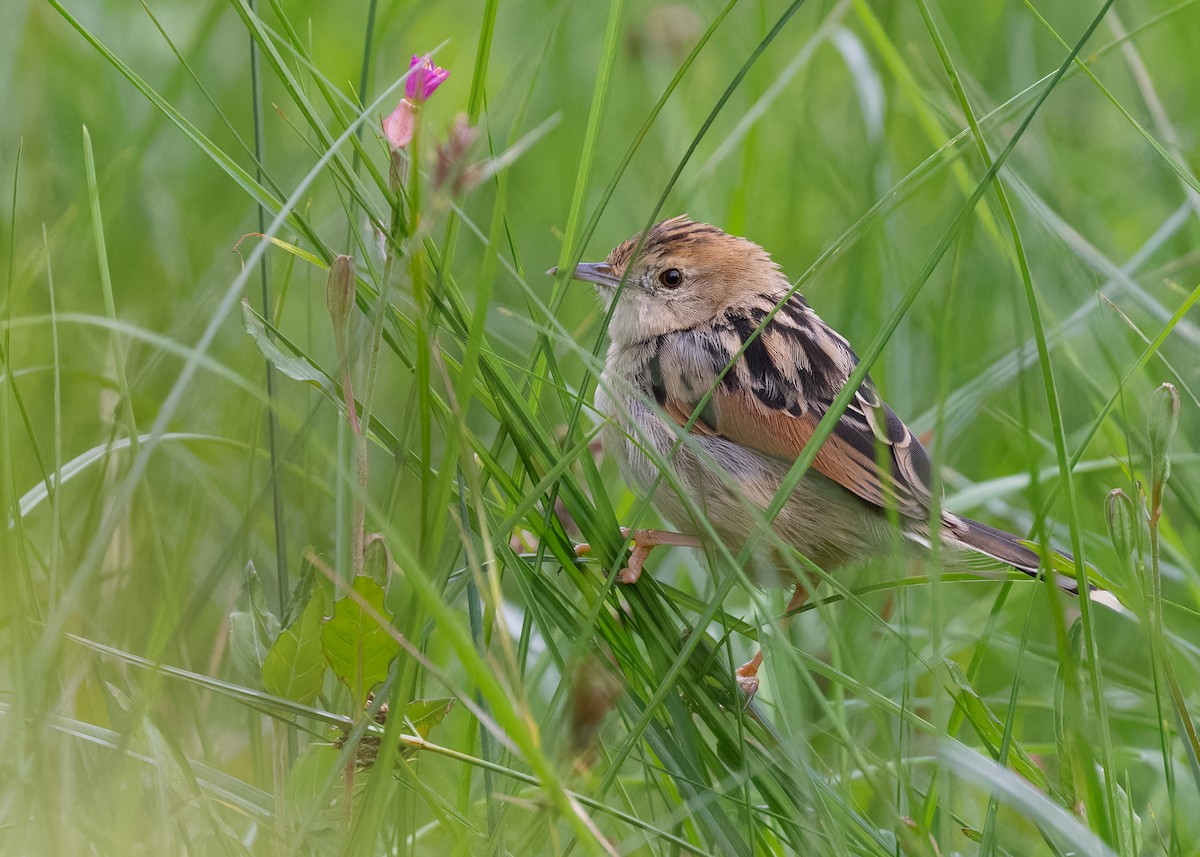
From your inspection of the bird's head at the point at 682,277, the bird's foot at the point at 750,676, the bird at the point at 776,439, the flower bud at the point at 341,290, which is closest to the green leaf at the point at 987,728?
the bird's foot at the point at 750,676

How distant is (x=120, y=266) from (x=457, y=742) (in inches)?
99.6

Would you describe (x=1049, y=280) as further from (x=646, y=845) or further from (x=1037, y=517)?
(x=646, y=845)


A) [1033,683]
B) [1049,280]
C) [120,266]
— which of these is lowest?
[1033,683]

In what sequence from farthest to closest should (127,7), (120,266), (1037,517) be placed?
(127,7)
(120,266)
(1037,517)

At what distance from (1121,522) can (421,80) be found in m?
1.43

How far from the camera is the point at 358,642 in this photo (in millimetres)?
2023

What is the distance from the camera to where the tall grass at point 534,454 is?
2.05 m

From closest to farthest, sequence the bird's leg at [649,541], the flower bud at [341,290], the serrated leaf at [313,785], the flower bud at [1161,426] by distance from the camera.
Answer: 1. the flower bud at [341,290]
2. the serrated leaf at [313,785]
3. the flower bud at [1161,426]
4. the bird's leg at [649,541]

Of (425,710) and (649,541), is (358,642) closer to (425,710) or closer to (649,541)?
(425,710)

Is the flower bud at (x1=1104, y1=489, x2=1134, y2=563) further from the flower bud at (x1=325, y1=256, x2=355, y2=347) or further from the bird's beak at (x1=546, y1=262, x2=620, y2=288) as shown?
the bird's beak at (x1=546, y1=262, x2=620, y2=288)

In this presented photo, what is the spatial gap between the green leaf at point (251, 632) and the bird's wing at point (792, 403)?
6.16ft

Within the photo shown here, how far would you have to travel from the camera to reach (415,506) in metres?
4.00

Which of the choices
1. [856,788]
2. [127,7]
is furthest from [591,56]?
[856,788]

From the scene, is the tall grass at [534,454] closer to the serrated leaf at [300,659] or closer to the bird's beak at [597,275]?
the serrated leaf at [300,659]
